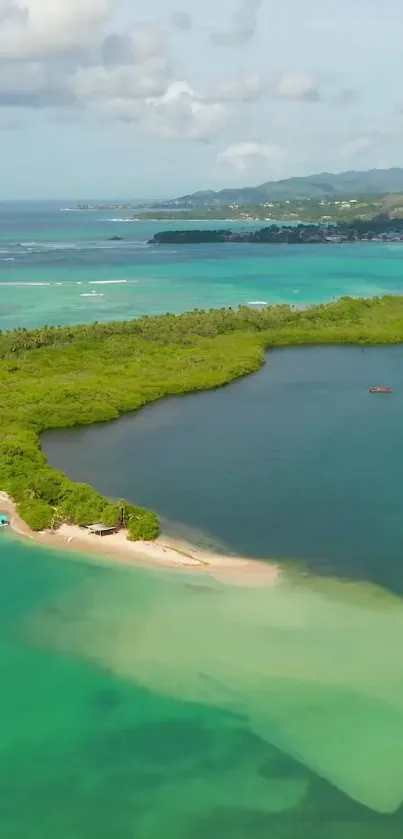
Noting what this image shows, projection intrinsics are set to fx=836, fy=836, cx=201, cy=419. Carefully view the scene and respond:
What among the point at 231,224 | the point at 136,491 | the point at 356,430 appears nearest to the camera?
the point at 136,491

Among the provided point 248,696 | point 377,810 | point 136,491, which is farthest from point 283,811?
point 136,491

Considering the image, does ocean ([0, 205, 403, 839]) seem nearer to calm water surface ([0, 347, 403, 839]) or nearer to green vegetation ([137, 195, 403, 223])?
calm water surface ([0, 347, 403, 839])

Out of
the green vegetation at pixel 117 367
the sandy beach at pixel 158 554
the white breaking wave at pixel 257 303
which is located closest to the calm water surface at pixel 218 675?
the sandy beach at pixel 158 554

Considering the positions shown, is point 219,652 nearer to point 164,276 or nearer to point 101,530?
point 101,530

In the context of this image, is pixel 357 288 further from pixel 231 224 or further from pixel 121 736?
pixel 231 224

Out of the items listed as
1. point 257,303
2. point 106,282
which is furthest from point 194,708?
point 106,282

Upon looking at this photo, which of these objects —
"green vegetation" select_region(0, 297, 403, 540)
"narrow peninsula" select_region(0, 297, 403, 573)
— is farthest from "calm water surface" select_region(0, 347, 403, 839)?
"green vegetation" select_region(0, 297, 403, 540)
